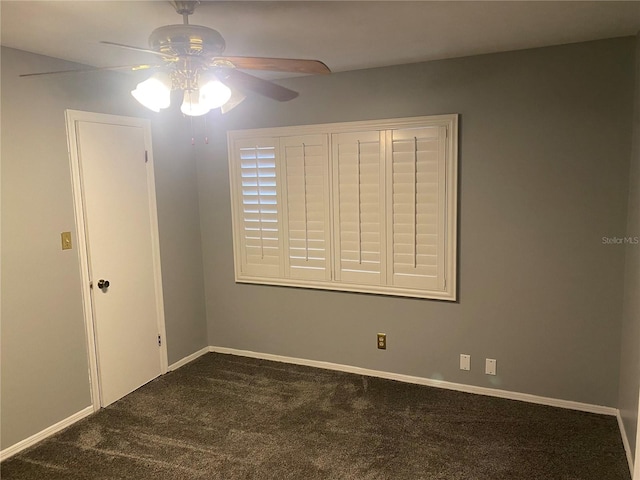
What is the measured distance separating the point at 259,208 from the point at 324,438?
1854mm

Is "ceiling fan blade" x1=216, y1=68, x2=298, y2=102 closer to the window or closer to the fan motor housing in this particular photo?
the fan motor housing

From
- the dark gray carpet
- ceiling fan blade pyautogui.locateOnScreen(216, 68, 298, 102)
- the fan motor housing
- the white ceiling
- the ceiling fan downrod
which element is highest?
the white ceiling

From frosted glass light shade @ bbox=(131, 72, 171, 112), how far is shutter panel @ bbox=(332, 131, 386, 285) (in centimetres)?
172

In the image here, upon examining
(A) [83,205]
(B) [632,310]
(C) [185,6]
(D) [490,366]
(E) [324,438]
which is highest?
(C) [185,6]

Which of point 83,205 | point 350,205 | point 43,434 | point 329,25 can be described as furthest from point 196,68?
point 43,434

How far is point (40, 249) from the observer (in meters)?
2.93

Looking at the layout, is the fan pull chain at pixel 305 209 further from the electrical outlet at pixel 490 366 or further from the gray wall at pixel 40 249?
the electrical outlet at pixel 490 366

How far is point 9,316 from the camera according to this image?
2.77 metres

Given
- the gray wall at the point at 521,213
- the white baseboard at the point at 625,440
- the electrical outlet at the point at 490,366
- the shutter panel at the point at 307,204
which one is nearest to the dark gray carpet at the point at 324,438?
the white baseboard at the point at 625,440

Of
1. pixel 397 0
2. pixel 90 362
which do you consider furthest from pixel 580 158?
pixel 90 362

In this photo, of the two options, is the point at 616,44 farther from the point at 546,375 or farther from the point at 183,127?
the point at 183,127

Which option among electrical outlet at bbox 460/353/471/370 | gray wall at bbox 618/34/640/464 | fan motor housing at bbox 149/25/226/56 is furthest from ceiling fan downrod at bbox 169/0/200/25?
electrical outlet at bbox 460/353/471/370

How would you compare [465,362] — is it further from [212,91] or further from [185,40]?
[185,40]

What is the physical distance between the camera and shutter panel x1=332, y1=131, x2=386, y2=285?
3.51 meters
